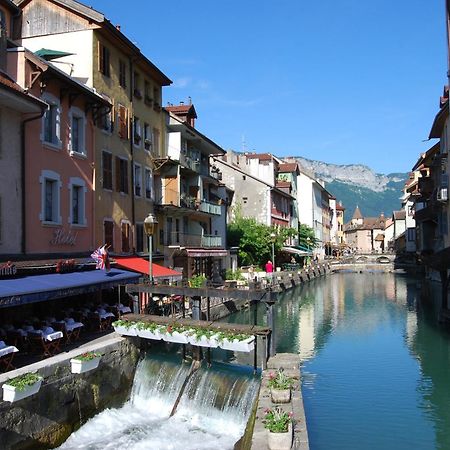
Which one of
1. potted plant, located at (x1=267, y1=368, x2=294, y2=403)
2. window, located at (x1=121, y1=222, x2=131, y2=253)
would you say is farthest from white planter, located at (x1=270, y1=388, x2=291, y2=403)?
window, located at (x1=121, y1=222, x2=131, y2=253)

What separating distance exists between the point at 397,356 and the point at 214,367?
11.1m

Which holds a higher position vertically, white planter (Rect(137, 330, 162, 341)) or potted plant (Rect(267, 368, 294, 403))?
white planter (Rect(137, 330, 162, 341))

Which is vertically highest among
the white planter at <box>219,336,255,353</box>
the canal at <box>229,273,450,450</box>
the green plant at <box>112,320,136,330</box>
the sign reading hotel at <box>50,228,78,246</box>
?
the sign reading hotel at <box>50,228,78,246</box>

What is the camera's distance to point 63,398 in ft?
48.7

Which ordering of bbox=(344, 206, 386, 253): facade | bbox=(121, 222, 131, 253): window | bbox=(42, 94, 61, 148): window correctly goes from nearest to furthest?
bbox=(42, 94, 61, 148): window
bbox=(121, 222, 131, 253): window
bbox=(344, 206, 386, 253): facade

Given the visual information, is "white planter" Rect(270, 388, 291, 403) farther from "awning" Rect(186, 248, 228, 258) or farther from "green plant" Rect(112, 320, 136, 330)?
"awning" Rect(186, 248, 228, 258)

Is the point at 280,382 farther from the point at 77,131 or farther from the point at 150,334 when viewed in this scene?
the point at 77,131

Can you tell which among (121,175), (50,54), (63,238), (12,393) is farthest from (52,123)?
(12,393)

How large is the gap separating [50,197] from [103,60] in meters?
9.04

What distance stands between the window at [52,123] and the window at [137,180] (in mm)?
8543

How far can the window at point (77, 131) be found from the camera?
2380 centimetres

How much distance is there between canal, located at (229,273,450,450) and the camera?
15.5 metres

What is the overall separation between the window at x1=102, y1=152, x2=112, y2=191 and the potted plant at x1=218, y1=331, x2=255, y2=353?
12791 millimetres

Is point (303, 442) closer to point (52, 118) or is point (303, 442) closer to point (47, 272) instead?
point (47, 272)
